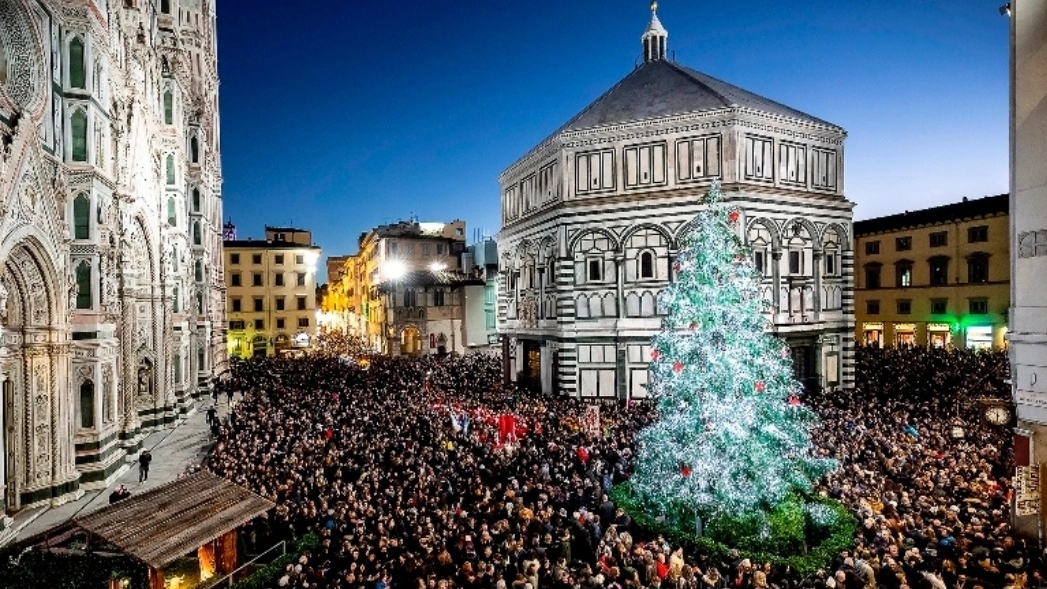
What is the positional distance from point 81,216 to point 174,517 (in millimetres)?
11753

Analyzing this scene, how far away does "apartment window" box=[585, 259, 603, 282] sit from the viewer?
32.1 m

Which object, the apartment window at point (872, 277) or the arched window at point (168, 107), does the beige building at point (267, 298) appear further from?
the apartment window at point (872, 277)

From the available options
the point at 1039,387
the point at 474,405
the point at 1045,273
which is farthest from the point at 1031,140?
the point at 474,405

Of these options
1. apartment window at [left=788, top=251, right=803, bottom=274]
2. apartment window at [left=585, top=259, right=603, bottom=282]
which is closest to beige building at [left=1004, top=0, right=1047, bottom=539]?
apartment window at [left=788, top=251, right=803, bottom=274]

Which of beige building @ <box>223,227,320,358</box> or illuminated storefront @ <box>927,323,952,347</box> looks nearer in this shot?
illuminated storefront @ <box>927,323,952,347</box>

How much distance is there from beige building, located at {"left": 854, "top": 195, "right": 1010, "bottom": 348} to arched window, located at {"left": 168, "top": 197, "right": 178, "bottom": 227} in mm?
53001

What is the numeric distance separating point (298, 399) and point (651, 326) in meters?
18.1

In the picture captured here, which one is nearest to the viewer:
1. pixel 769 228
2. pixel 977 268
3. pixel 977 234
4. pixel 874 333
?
pixel 769 228

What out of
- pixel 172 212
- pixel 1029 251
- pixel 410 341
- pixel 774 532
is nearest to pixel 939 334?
pixel 1029 251

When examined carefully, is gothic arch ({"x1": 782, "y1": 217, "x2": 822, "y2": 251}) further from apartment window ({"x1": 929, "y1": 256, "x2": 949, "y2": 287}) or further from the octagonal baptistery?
apartment window ({"x1": 929, "y1": 256, "x2": 949, "y2": 287})

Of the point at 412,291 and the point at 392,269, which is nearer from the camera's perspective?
the point at 412,291

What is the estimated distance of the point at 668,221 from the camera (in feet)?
102

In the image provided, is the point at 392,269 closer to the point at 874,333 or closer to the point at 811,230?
the point at 811,230

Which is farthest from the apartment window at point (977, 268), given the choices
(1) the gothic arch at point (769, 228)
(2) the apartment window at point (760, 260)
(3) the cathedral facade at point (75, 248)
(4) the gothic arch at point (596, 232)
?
(3) the cathedral facade at point (75, 248)
